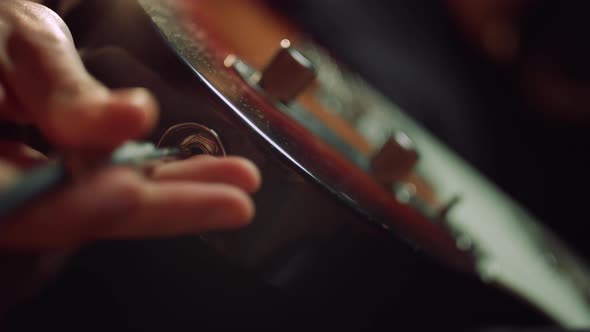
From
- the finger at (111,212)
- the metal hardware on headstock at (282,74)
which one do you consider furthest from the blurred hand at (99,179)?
the metal hardware on headstock at (282,74)

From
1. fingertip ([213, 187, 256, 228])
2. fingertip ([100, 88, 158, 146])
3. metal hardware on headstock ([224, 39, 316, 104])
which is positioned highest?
metal hardware on headstock ([224, 39, 316, 104])

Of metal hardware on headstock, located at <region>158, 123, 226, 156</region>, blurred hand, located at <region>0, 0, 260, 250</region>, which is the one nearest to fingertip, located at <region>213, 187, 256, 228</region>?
blurred hand, located at <region>0, 0, 260, 250</region>

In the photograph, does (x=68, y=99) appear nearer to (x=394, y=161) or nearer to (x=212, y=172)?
(x=212, y=172)

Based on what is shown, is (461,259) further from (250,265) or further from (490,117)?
(490,117)

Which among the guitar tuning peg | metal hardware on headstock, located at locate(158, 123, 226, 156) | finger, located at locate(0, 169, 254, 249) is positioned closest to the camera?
finger, located at locate(0, 169, 254, 249)

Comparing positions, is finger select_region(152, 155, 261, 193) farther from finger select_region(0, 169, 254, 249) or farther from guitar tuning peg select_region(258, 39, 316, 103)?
guitar tuning peg select_region(258, 39, 316, 103)

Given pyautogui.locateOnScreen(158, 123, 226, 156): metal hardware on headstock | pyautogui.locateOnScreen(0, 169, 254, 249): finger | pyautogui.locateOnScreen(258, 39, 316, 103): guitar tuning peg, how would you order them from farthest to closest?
pyautogui.locateOnScreen(258, 39, 316, 103): guitar tuning peg → pyautogui.locateOnScreen(158, 123, 226, 156): metal hardware on headstock → pyautogui.locateOnScreen(0, 169, 254, 249): finger

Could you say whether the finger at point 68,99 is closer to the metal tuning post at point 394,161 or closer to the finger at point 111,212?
the finger at point 111,212

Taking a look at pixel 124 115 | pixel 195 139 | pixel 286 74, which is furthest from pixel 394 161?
pixel 124 115
